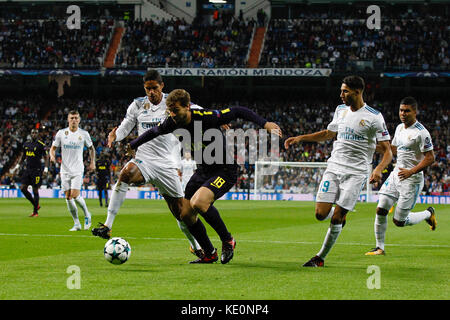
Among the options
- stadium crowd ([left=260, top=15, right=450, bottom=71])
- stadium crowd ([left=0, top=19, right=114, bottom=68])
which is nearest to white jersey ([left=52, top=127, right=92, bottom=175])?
stadium crowd ([left=260, top=15, right=450, bottom=71])

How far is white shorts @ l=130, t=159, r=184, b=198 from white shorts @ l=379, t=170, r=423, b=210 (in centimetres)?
342

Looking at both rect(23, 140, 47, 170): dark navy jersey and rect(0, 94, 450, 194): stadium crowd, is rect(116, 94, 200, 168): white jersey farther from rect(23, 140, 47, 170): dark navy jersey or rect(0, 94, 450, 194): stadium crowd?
rect(0, 94, 450, 194): stadium crowd

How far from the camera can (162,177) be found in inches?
397

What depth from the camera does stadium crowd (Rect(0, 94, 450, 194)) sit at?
36562 millimetres

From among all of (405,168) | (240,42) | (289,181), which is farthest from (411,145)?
(240,42)

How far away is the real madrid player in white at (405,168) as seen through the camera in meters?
11.1

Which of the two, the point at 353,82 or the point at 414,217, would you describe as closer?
the point at 353,82

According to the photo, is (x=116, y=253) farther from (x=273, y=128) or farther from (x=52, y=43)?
(x=52, y=43)

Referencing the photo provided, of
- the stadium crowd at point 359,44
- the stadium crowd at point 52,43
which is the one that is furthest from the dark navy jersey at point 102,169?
the stadium crowd at point 52,43

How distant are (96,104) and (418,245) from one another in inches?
1565

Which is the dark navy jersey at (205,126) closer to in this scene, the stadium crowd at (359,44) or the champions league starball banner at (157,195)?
the champions league starball banner at (157,195)

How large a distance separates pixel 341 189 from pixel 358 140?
0.72 meters

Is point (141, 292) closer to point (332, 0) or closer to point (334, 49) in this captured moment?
point (334, 49)

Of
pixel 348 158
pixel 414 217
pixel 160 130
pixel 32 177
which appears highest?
pixel 160 130
